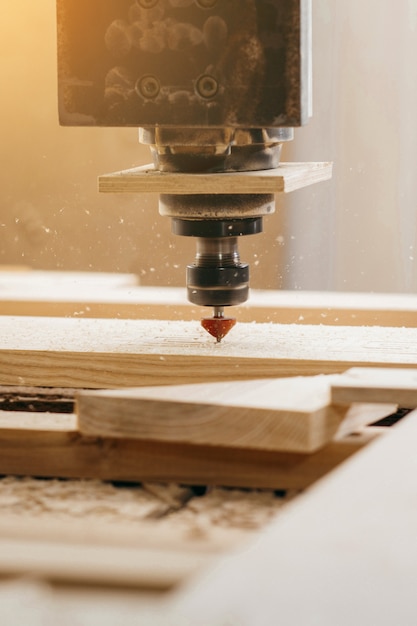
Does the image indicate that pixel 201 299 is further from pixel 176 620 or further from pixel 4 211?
pixel 176 620

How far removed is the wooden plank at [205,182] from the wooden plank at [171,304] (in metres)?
0.51

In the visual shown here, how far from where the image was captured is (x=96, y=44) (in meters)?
1.33

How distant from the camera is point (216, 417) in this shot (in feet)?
3.45

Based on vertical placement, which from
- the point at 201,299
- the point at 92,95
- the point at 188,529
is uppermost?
the point at 92,95

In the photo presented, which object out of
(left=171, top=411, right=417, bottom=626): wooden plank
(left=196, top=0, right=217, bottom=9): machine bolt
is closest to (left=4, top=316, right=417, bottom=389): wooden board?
(left=196, top=0, right=217, bottom=9): machine bolt

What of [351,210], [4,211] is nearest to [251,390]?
[351,210]

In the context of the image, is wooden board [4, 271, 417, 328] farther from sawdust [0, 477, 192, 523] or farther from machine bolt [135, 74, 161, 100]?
sawdust [0, 477, 192, 523]

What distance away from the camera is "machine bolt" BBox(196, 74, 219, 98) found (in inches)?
51.5

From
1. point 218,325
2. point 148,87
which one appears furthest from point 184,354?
point 148,87

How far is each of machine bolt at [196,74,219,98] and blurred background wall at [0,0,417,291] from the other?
21.9 inches

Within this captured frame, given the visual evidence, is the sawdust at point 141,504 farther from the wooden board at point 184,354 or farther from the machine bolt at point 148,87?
the machine bolt at point 148,87

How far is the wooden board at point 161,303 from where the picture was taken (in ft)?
6.11

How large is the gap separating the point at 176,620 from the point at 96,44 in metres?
0.92

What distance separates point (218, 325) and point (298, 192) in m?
0.47
